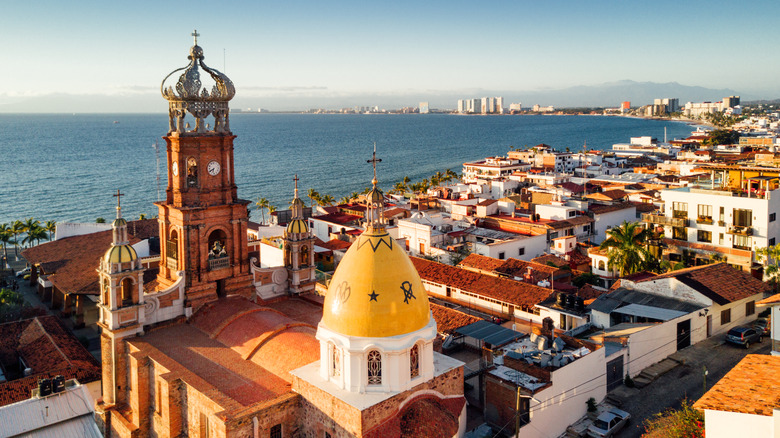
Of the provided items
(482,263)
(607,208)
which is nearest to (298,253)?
(482,263)

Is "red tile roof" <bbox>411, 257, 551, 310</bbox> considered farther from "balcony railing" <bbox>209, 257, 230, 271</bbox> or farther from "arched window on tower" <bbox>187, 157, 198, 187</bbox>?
"arched window on tower" <bbox>187, 157, 198, 187</bbox>

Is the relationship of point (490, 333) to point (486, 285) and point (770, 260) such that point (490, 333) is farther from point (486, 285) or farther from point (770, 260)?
point (770, 260)

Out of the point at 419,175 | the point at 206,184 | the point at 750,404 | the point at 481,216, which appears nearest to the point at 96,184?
the point at 419,175

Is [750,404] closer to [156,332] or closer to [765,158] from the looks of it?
[156,332]

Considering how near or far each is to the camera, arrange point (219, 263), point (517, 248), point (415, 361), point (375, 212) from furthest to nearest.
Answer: point (517, 248)
point (219, 263)
point (375, 212)
point (415, 361)

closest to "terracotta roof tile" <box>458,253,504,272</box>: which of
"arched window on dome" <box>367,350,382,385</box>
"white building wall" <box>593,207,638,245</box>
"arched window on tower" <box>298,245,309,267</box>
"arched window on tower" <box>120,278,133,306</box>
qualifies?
"arched window on tower" <box>298,245,309,267</box>

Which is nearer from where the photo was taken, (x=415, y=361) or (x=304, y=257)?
(x=415, y=361)
